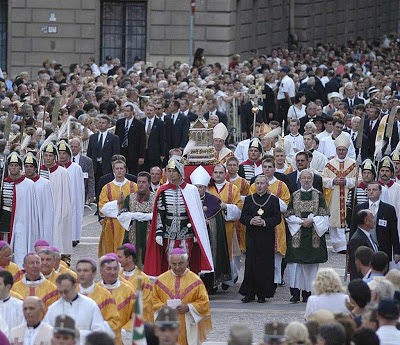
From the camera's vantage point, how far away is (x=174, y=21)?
4334 cm

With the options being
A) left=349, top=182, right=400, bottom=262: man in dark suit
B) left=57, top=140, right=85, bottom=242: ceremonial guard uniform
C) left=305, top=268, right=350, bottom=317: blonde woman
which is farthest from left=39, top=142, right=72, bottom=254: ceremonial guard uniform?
left=305, top=268, right=350, bottom=317: blonde woman

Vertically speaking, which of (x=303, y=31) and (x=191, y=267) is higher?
(x=303, y=31)

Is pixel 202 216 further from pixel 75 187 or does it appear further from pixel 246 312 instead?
pixel 75 187

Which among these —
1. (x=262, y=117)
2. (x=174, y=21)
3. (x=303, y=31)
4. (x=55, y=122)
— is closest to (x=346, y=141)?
(x=55, y=122)

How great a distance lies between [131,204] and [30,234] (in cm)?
130

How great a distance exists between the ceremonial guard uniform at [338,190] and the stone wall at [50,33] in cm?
2157

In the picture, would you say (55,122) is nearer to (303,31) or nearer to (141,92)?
(141,92)

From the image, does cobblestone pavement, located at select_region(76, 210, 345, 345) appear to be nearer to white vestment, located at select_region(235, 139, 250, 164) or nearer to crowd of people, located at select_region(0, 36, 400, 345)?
crowd of people, located at select_region(0, 36, 400, 345)

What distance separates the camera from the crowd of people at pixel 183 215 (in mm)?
12969

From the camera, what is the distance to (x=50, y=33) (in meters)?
43.4

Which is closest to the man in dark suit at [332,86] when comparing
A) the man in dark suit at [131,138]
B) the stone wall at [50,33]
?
the man in dark suit at [131,138]

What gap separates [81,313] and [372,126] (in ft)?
48.9

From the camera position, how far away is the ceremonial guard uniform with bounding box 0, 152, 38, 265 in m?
18.5

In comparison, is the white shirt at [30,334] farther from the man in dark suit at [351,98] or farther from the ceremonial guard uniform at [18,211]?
the man in dark suit at [351,98]
